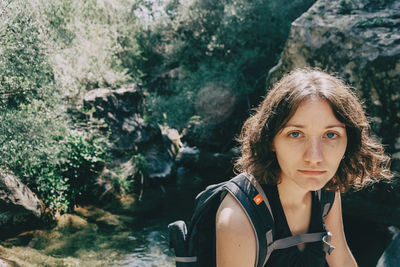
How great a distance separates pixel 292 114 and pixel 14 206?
218 inches

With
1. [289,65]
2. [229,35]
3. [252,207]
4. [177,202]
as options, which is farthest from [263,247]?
[229,35]

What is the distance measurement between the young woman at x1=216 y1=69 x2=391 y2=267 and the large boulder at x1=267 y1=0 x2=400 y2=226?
3.93m

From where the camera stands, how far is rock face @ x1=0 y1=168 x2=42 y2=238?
5359 millimetres

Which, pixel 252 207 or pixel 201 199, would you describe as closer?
pixel 252 207

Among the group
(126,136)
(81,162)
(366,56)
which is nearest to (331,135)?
(366,56)

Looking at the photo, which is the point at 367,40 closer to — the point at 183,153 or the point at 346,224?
the point at 346,224

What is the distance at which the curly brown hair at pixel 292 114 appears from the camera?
5.05ft

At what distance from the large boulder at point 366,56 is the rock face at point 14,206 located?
233 inches

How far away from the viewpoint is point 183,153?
13.3 m

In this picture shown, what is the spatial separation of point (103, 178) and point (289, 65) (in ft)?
17.5

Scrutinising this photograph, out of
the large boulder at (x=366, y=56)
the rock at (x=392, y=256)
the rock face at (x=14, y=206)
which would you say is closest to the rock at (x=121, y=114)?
the rock face at (x=14, y=206)

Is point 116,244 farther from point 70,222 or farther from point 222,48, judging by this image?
point 222,48

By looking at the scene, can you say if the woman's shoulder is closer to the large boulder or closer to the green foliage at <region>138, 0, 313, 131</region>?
the large boulder

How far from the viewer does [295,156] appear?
155 cm
